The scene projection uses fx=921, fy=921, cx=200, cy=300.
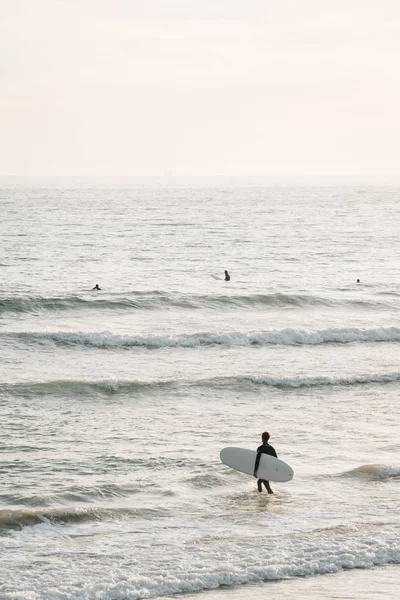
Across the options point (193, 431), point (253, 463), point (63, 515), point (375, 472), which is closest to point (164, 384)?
point (193, 431)

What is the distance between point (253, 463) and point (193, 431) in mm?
4135

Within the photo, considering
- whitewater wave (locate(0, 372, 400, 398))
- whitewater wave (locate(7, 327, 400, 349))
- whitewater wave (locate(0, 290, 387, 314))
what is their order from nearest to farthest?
whitewater wave (locate(0, 372, 400, 398))
whitewater wave (locate(7, 327, 400, 349))
whitewater wave (locate(0, 290, 387, 314))

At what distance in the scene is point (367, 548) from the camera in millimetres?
16828

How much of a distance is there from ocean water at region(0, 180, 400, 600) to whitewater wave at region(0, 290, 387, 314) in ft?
0.54

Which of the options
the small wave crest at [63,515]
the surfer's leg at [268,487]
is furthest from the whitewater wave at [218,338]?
the small wave crest at [63,515]

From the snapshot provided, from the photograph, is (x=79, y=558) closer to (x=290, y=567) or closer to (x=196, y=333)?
(x=290, y=567)

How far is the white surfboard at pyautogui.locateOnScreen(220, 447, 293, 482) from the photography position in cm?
2036

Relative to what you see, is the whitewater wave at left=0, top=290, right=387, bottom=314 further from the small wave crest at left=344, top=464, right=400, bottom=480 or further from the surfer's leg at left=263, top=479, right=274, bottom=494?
the surfer's leg at left=263, top=479, right=274, bottom=494

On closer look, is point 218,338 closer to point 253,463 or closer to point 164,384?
point 164,384

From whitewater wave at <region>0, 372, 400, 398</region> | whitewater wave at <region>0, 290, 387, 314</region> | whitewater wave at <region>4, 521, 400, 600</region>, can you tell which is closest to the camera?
whitewater wave at <region>4, 521, 400, 600</region>

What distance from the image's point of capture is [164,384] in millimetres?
29969

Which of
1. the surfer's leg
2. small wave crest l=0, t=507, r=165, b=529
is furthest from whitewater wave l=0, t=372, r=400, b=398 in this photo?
small wave crest l=0, t=507, r=165, b=529

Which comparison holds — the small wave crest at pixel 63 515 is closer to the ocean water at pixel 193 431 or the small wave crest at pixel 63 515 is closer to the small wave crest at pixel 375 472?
the ocean water at pixel 193 431

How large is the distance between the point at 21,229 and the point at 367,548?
261 ft
